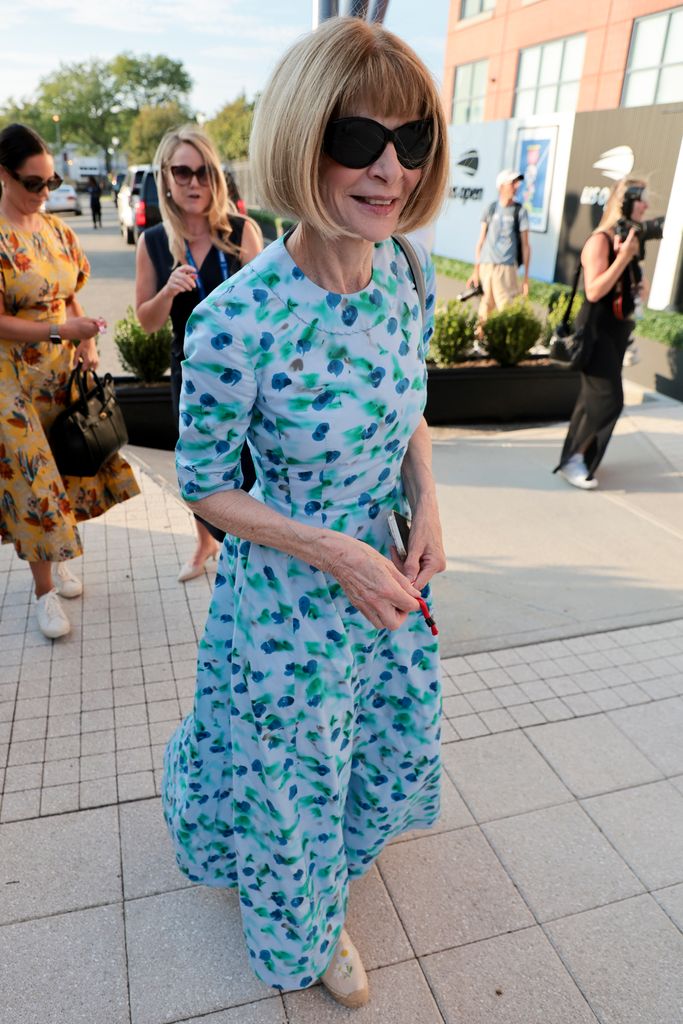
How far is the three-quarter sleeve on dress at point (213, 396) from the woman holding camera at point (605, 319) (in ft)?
12.6

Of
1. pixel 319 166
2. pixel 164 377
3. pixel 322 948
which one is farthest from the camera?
pixel 164 377

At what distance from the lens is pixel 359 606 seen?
1.48 meters

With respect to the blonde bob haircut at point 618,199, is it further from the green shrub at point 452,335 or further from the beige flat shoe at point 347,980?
the beige flat shoe at point 347,980

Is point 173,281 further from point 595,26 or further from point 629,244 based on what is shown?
point 595,26

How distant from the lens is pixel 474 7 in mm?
18703

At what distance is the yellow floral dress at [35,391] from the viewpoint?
305cm

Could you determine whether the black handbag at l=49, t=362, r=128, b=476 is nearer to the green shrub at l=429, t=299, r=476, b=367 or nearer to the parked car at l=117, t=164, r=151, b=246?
the green shrub at l=429, t=299, r=476, b=367

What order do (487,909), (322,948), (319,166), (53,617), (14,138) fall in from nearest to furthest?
(319,166) < (322,948) < (487,909) < (14,138) < (53,617)

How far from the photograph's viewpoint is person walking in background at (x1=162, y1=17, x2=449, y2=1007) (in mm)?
1356

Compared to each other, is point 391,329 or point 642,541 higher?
point 391,329

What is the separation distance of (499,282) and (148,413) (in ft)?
14.9

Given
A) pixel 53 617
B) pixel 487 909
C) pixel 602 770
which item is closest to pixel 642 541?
pixel 602 770

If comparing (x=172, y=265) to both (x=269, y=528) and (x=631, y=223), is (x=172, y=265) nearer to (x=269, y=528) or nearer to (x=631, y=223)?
(x=269, y=528)

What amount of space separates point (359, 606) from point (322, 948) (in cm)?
97
